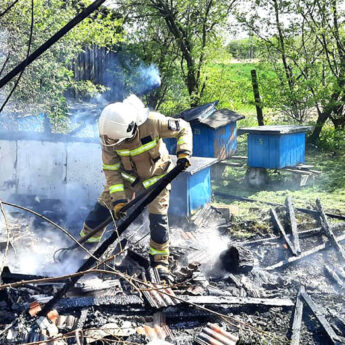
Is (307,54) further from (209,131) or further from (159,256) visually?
(159,256)

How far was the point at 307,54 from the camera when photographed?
12445 mm

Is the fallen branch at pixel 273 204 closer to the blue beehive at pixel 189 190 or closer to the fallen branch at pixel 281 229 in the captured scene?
the fallen branch at pixel 281 229

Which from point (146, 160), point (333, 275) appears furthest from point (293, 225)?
point (146, 160)

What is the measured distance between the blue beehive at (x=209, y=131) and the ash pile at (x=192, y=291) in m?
3.53

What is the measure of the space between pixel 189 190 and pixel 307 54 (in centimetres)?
810

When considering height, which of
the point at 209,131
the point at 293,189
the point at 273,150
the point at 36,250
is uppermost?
the point at 209,131

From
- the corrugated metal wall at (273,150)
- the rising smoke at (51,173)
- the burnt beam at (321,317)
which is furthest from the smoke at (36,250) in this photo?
the corrugated metal wall at (273,150)

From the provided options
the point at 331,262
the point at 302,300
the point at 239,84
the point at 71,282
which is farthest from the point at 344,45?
the point at 71,282

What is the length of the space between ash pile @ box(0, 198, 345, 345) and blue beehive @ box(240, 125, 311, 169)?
114 inches

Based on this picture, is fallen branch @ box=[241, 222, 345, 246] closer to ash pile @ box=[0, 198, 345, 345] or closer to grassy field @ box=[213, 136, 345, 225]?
ash pile @ box=[0, 198, 345, 345]

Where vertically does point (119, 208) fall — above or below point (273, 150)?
below

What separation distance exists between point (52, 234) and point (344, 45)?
32.8 feet

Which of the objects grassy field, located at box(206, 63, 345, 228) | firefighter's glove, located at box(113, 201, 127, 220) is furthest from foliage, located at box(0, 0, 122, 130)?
grassy field, located at box(206, 63, 345, 228)

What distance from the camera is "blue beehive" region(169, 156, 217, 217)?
651 cm
